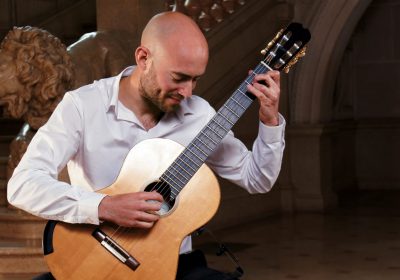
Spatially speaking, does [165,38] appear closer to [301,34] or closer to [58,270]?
[301,34]

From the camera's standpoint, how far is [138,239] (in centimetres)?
291

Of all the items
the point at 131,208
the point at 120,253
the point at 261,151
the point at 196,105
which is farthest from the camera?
the point at 196,105

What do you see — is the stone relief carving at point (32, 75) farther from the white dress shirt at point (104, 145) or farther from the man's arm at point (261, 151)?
the man's arm at point (261, 151)

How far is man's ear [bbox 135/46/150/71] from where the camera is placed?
9.70 feet

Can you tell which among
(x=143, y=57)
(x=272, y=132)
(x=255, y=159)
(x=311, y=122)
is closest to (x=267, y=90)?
(x=272, y=132)

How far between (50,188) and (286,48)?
2.83ft

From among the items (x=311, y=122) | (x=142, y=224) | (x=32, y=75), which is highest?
(x=142, y=224)

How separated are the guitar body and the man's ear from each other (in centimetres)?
28

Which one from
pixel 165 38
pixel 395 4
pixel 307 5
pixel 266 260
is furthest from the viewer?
pixel 395 4

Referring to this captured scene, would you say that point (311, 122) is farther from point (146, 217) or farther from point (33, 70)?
point (146, 217)

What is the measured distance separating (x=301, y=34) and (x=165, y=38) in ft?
1.48

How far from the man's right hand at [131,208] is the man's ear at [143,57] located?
1.41 feet

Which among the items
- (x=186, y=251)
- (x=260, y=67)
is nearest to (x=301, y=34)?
(x=260, y=67)

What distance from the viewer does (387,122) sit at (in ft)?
37.9
